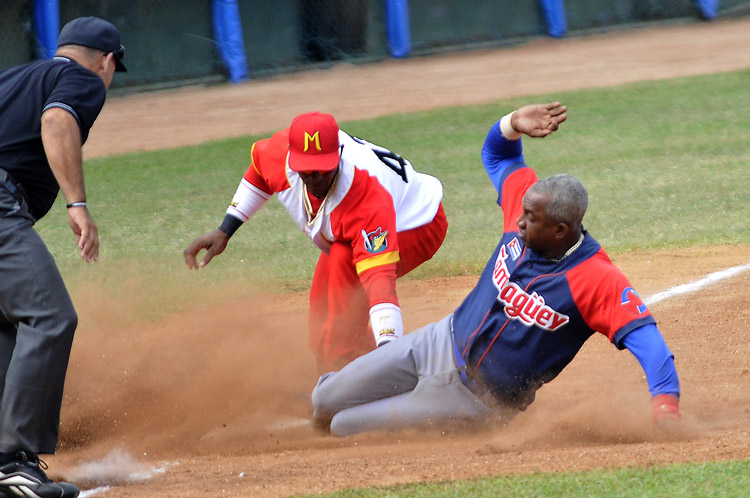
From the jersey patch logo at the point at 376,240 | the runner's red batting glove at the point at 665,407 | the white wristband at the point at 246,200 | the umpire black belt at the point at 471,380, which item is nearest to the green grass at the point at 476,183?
the white wristband at the point at 246,200

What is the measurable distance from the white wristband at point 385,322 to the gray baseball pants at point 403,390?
0.05 metres

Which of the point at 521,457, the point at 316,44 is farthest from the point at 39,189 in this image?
the point at 316,44

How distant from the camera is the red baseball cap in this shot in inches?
197

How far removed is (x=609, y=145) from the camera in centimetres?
1240

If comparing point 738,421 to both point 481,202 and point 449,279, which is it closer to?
point 449,279

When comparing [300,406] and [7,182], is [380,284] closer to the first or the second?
[300,406]

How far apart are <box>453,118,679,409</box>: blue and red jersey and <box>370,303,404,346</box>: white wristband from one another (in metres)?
0.34

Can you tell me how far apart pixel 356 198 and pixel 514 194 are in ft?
2.93

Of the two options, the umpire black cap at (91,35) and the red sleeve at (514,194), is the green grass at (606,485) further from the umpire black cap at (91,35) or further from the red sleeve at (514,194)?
the umpire black cap at (91,35)

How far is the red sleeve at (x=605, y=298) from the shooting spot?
420cm

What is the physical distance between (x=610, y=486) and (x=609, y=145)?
9.18 metres

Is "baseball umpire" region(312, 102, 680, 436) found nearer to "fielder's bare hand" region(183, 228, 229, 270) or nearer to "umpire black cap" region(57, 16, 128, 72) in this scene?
"fielder's bare hand" region(183, 228, 229, 270)

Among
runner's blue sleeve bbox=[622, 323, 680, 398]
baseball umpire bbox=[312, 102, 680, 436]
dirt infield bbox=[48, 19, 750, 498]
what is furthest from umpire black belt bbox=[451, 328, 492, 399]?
runner's blue sleeve bbox=[622, 323, 680, 398]

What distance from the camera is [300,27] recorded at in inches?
698
